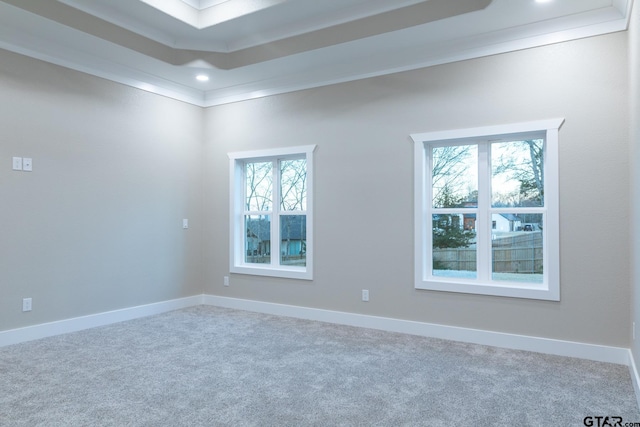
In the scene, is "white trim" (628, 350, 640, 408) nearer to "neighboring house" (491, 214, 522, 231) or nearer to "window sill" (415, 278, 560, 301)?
"window sill" (415, 278, 560, 301)

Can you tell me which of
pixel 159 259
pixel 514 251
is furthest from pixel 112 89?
pixel 514 251

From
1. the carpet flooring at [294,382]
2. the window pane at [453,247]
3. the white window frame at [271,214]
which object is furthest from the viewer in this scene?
the white window frame at [271,214]

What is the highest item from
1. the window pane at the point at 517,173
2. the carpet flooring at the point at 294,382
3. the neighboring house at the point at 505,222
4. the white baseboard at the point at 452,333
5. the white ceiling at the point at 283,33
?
the white ceiling at the point at 283,33

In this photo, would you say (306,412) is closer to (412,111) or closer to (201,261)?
(412,111)

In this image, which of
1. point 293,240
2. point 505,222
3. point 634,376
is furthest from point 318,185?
point 634,376

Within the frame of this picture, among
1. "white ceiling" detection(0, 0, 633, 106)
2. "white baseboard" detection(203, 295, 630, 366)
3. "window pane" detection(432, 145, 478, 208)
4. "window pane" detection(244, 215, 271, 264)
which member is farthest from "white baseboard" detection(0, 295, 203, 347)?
"window pane" detection(432, 145, 478, 208)

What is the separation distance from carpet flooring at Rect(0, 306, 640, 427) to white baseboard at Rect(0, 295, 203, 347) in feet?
0.43

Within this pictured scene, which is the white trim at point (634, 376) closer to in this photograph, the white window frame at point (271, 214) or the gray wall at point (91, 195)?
the white window frame at point (271, 214)

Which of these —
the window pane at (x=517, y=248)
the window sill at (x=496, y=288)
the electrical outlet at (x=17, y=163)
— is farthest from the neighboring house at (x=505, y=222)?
the electrical outlet at (x=17, y=163)

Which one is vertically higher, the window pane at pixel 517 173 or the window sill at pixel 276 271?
the window pane at pixel 517 173

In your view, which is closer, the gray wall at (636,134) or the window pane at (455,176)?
the gray wall at (636,134)

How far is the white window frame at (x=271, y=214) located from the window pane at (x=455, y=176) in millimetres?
1430

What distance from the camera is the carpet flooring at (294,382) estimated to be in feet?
7.89

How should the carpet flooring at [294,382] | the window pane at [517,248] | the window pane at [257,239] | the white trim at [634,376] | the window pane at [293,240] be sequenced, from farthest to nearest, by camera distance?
1. the window pane at [257,239]
2. the window pane at [293,240]
3. the window pane at [517,248]
4. the white trim at [634,376]
5. the carpet flooring at [294,382]
